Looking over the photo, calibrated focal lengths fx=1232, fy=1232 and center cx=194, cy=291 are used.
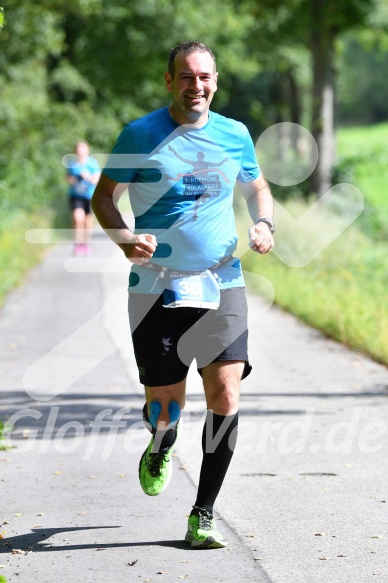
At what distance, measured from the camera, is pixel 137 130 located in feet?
16.8

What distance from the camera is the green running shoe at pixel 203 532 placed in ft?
16.7

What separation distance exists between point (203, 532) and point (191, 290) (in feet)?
3.29

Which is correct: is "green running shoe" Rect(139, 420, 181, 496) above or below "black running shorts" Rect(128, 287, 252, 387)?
below

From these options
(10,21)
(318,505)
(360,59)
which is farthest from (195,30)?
(360,59)

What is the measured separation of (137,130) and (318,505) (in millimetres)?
2051

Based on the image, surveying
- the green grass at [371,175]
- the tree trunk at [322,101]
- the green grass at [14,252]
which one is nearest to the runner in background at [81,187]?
the green grass at [14,252]

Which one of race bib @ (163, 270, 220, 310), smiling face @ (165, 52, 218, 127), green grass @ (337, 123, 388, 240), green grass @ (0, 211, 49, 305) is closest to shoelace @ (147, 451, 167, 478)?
race bib @ (163, 270, 220, 310)

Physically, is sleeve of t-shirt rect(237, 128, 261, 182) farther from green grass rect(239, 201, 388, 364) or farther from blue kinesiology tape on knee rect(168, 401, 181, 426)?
green grass rect(239, 201, 388, 364)

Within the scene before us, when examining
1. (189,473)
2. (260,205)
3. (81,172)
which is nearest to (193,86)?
(260,205)

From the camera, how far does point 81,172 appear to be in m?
18.8

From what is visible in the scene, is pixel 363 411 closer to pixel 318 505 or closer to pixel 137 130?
pixel 318 505

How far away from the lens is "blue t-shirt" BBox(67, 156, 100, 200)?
18.8m

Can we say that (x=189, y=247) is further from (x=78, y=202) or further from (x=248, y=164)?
(x=78, y=202)

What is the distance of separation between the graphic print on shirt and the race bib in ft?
0.83
